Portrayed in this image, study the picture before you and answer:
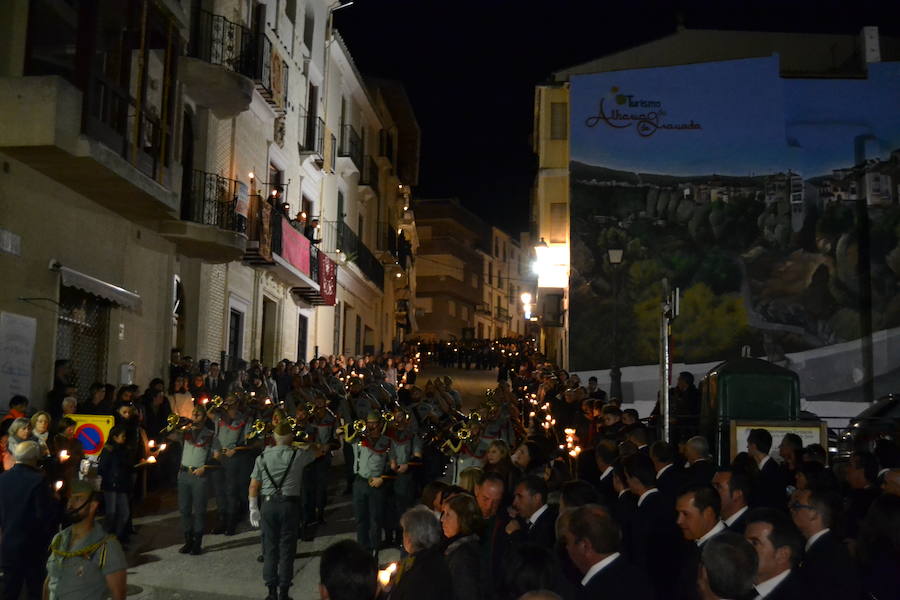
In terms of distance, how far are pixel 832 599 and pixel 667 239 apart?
92.9 feet

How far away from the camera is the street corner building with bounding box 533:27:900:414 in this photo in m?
31.9

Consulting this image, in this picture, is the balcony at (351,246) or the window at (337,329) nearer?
the balcony at (351,246)

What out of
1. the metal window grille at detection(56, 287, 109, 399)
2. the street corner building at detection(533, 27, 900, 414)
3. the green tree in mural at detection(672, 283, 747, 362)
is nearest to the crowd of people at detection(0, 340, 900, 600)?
the metal window grille at detection(56, 287, 109, 399)

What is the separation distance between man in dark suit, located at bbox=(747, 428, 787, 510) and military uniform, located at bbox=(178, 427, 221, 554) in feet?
22.8

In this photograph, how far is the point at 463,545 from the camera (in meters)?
5.62

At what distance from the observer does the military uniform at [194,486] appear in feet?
39.7

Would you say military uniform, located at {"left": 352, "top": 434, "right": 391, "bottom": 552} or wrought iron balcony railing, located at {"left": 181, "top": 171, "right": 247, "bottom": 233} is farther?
wrought iron balcony railing, located at {"left": 181, "top": 171, "right": 247, "bottom": 233}

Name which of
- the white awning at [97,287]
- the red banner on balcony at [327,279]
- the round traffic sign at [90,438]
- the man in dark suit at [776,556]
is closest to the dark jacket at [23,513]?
the round traffic sign at [90,438]

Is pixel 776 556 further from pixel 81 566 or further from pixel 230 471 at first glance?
pixel 230 471

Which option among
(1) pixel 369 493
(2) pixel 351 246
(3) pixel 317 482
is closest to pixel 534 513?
(1) pixel 369 493

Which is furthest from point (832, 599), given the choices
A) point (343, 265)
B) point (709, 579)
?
point (343, 265)

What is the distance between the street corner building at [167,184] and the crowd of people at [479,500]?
135 centimetres

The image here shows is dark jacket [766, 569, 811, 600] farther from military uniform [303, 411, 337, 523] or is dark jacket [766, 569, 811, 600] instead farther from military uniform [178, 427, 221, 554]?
military uniform [303, 411, 337, 523]

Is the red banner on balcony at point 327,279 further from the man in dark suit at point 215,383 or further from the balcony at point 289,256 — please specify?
the man in dark suit at point 215,383
